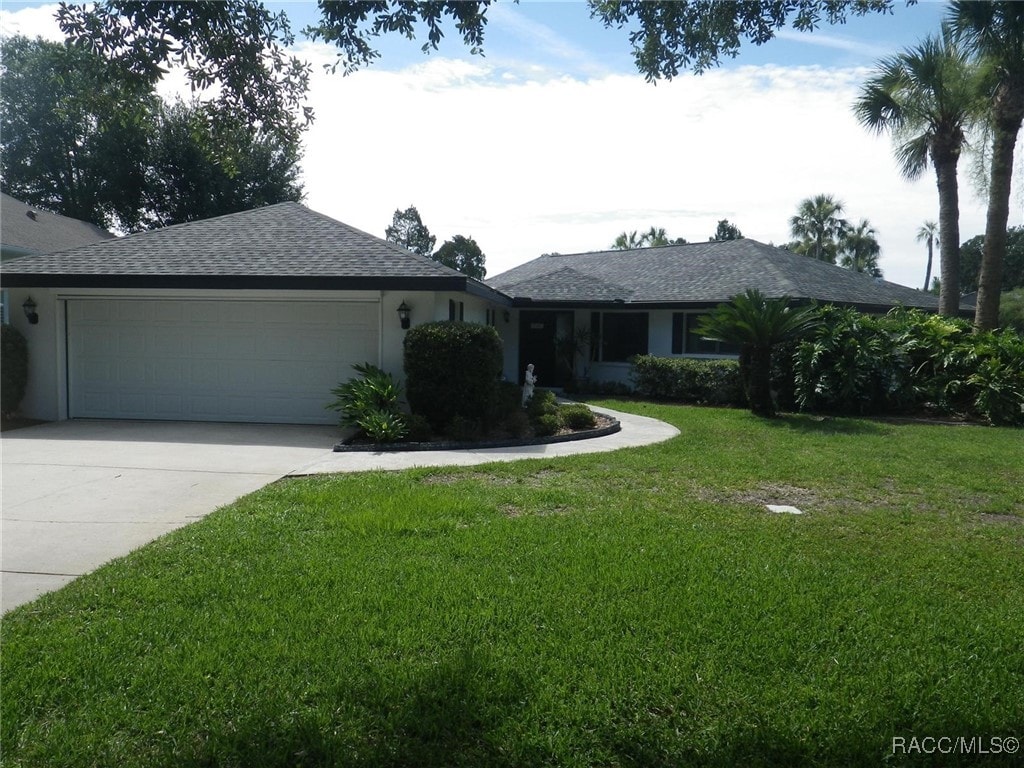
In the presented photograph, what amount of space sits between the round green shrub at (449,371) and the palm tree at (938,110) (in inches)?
550

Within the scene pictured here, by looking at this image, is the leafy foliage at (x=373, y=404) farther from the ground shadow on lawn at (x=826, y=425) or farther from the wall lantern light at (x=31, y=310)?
the ground shadow on lawn at (x=826, y=425)

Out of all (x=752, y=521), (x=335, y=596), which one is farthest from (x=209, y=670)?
(x=752, y=521)

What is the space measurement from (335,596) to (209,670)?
0.98m

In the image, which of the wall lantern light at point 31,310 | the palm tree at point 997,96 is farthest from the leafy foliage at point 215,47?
the palm tree at point 997,96

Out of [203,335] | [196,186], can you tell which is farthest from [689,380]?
[196,186]

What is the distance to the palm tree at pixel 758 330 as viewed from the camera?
13602mm

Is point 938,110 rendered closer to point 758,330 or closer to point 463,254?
point 758,330

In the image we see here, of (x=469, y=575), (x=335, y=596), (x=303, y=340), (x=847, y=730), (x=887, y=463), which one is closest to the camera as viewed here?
(x=847, y=730)

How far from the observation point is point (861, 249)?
174 ft

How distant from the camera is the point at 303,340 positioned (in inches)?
501

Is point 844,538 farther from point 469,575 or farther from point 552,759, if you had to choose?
point 552,759

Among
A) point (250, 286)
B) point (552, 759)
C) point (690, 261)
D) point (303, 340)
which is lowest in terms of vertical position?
point (552, 759)

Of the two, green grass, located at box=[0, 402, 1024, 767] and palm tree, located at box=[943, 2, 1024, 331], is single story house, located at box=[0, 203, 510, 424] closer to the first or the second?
green grass, located at box=[0, 402, 1024, 767]

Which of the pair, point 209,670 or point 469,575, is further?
point 469,575
